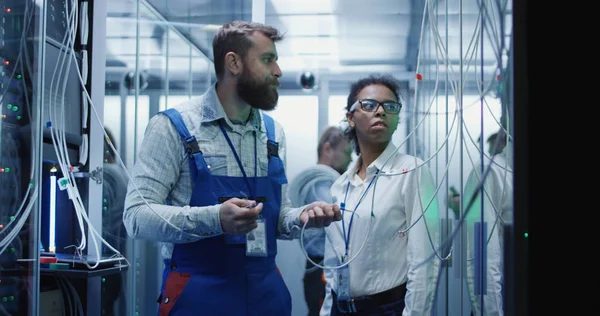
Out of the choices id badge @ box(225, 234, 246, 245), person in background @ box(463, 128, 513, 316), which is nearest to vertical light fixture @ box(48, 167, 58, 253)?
id badge @ box(225, 234, 246, 245)

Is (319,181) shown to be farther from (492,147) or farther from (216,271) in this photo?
(492,147)

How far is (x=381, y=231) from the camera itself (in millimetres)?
2811

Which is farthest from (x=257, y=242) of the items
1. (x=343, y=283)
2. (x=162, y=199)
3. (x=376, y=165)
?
(x=376, y=165)

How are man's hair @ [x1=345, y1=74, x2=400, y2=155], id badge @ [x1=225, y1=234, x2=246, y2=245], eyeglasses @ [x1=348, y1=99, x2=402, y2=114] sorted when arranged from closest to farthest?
id badge @ [x1=225, y1=234, x2=246, y2=245]
eyeglasses @ [x1=348, y1=99, x2=402, y2=114]
man's hair @ [x1=345, y1=74, x2=400, y2=155]

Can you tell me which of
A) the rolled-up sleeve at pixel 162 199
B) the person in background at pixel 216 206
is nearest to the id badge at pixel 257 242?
the person in background at pixel 216 206

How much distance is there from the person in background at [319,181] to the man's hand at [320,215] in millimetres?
2603

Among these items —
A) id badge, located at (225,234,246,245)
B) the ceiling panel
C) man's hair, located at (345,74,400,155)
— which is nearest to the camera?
id badge, located at (225,234,246,245)

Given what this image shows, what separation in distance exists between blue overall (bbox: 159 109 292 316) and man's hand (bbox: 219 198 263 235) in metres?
0.20

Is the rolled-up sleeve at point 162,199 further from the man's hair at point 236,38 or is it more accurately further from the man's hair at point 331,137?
the man's hair at point 331,137

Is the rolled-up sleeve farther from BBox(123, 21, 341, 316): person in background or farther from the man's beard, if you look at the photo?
the man's beard

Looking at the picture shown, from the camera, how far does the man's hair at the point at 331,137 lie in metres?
5.11

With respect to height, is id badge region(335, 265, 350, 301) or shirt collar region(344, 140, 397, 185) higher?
shirt collar region(344, 140, 397, 185)

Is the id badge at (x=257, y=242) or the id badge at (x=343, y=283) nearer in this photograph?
the id badge at (x=257, y=242)

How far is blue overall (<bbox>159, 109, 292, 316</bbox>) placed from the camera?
221 centimetres
